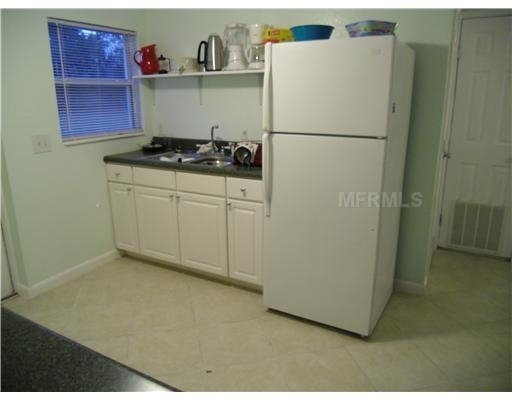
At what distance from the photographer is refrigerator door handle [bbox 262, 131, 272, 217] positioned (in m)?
2.24

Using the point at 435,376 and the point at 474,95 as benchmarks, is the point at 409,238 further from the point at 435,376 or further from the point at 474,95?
the point at 474,95

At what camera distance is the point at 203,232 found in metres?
2.91

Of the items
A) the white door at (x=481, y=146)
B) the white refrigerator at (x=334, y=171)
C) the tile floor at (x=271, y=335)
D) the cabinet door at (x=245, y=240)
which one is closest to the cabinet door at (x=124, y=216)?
the tile floor at (x=271, y=335)

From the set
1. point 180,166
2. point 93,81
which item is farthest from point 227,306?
point 93,81

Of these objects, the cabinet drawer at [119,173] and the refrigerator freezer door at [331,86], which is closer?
the refrigerator freezer door at [331,86]

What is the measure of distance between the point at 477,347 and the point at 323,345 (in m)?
0.88

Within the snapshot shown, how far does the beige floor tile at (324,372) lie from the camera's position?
196cm

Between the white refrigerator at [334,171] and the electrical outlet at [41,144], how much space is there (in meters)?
1.60

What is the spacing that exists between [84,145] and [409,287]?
2.67m

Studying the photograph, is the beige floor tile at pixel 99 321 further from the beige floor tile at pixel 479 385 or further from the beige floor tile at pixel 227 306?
the beige floor tile at pixel 479 385

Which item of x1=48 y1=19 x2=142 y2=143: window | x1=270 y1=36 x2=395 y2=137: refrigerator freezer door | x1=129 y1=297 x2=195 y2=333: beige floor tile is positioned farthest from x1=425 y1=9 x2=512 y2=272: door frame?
x1=48 y1=19 x2=142 y2=143: window

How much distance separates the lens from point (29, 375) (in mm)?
816

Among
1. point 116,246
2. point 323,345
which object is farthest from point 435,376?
point 116,246

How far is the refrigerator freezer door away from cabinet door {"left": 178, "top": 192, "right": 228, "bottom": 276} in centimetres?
89
